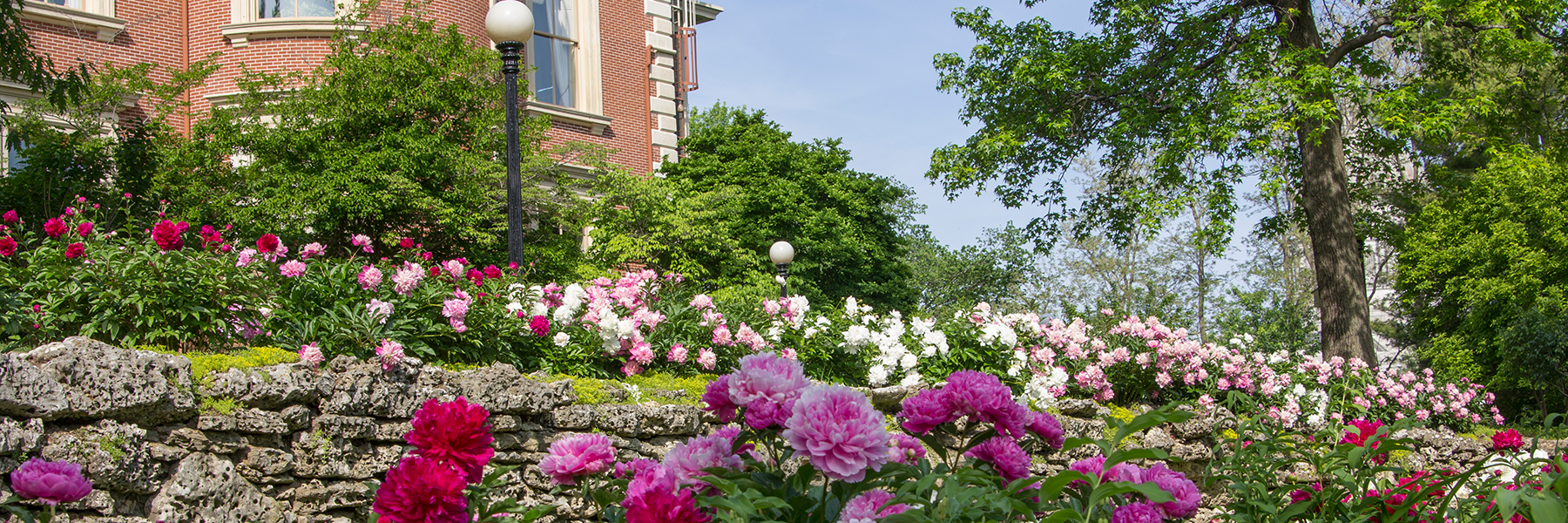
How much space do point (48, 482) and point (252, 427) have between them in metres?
1.95

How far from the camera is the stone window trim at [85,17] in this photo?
10406 mm

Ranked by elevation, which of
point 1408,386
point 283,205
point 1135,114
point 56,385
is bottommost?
point 1408,386

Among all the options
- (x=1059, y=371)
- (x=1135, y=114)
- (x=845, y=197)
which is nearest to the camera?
(x=1059, y=371)

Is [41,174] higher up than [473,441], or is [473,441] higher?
[41,174]

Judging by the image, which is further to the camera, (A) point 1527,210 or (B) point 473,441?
(A) point 1527,210

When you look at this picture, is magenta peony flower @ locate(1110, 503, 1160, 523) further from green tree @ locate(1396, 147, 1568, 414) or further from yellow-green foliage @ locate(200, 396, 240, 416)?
green tree @ locate(1396, 147, 1568, 414)

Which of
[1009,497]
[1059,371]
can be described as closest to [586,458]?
[1009,497]

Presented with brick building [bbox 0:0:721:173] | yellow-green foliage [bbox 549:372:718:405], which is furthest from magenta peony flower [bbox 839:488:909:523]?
brick building [bbox 0:0:721:173]

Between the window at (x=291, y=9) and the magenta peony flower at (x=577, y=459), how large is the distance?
11812mm

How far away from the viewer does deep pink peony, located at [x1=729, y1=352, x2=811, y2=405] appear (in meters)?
1.56

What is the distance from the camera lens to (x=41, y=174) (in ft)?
27.0

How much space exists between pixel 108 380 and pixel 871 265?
61.9 feet

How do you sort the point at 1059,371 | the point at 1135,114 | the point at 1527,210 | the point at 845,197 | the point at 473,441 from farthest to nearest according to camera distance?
1. the point at 845,197
2. the point at 1527,210
3. the point at 1135,114
4. the point at 1059,371
5. the point at 473,441

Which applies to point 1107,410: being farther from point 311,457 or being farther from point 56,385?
point 56,385
